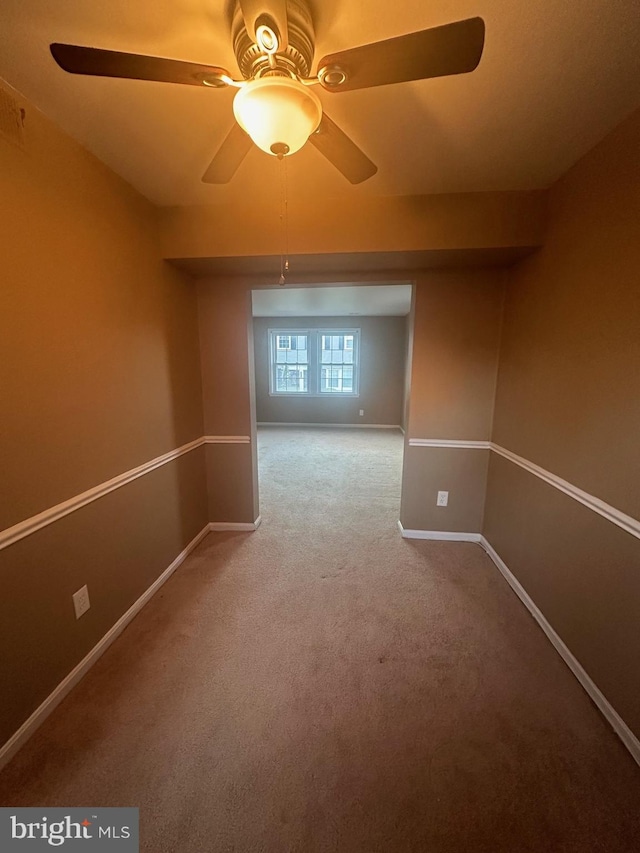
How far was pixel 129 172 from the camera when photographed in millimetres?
1614

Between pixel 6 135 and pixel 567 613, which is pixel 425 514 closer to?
pixel 567 613

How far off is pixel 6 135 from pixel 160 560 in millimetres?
2127

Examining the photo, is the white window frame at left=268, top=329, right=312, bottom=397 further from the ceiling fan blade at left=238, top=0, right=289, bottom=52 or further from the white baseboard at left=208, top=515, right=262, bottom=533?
the ceiling fan blade at left=238, top=0, right=289, bottom=52

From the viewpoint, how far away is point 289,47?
89cm

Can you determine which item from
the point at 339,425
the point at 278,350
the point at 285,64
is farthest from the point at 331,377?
the point at 285,64

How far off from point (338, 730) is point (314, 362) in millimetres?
6203

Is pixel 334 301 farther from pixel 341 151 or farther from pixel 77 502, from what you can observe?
pixel 77 502

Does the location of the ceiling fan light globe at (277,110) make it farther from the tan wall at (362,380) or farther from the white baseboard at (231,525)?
the tan wall at (362,380)

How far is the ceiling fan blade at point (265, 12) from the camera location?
0.73 meters

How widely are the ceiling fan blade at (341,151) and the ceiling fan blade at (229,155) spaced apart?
0.78ft

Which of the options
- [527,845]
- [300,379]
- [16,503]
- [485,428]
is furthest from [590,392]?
[300,379]

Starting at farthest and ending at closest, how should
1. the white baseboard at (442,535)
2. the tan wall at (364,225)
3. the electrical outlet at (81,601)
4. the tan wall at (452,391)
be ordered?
1. the white baseboard at (442,535)
2. the tan wall at (452,391)
3. the tan wall at (364,225)
4. the electrical outlet at (81,601)

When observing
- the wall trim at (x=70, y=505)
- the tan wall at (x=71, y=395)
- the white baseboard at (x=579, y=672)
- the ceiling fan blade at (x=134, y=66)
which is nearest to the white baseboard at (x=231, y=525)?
the tan wall at (x=71, y=395)

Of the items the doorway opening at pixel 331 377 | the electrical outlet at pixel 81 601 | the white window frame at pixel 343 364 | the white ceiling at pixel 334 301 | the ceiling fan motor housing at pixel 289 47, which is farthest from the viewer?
the white window frame at pixel 343 364
